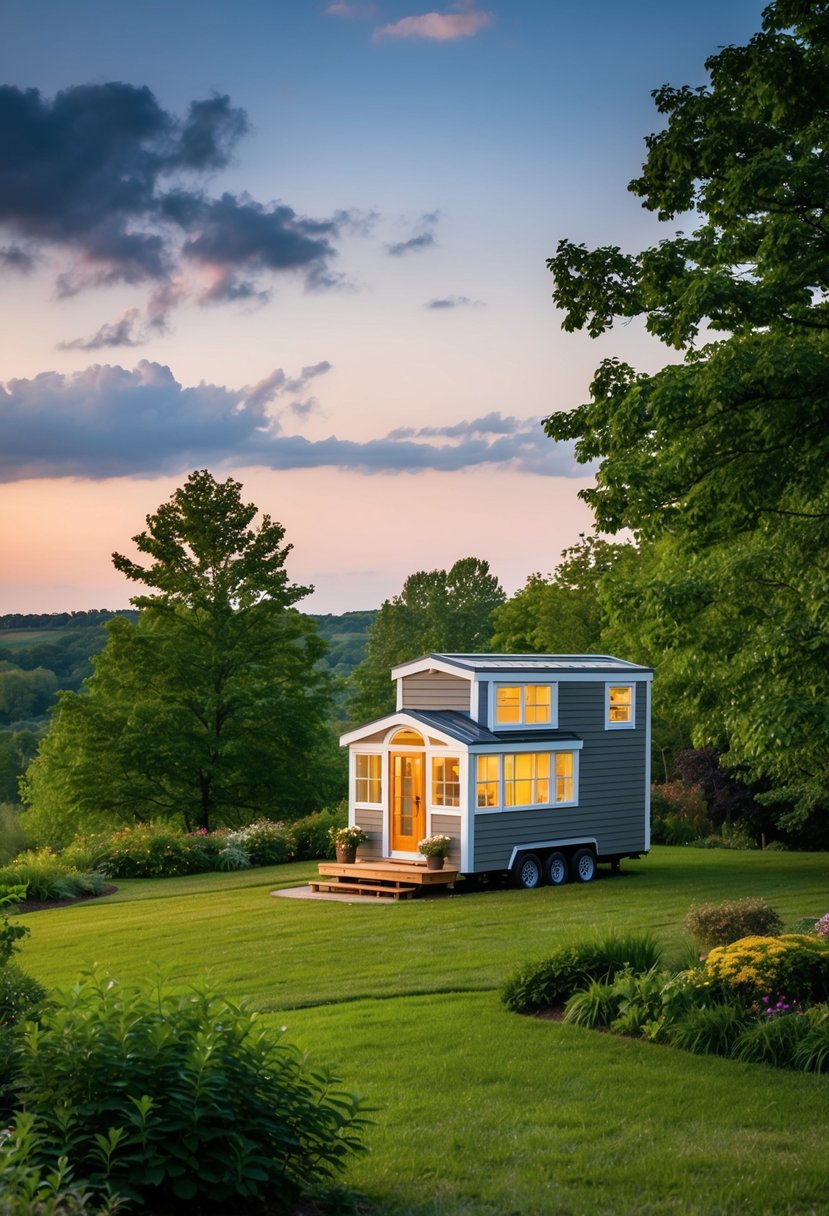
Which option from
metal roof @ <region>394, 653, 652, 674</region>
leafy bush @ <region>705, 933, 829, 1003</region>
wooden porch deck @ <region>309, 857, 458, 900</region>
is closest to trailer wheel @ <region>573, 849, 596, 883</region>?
wooden porch deck @ <region>309, 857, 458, 900</region>

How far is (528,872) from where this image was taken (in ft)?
75.0

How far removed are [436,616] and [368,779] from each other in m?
48.3

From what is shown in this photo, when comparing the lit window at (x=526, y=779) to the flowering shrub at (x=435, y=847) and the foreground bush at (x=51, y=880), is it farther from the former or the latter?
the foreground bush at (x=51, y=880)

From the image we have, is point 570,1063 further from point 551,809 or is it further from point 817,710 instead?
point 551,809

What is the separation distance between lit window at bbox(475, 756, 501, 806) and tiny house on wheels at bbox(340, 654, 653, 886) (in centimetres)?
2

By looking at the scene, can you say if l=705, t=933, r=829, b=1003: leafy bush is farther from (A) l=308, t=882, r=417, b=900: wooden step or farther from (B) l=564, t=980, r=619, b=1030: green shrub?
(A) l=308, t=882, r=417, b=900: wooden step

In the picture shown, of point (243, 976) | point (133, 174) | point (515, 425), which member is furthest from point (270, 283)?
point (243, 976)

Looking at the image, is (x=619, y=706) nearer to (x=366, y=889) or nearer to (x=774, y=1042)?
A: (x=366, y=889)

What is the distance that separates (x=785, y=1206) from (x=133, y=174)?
53.7 feet

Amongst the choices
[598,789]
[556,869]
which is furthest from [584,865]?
[598,789]

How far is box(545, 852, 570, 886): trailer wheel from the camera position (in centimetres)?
2341

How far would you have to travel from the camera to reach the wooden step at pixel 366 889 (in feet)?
70.2

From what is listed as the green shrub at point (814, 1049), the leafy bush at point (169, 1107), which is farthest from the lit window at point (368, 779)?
the leafy bush at point (169, 1107)

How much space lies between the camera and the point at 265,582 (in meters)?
36.6
